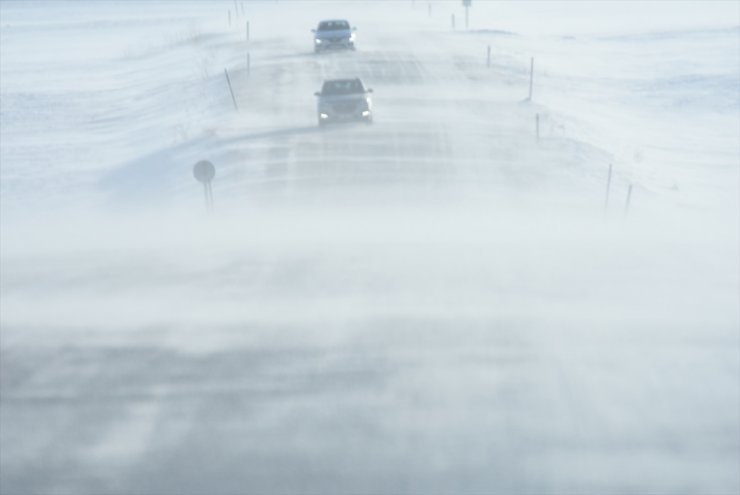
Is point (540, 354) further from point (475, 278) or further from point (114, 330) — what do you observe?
point (114, 330)

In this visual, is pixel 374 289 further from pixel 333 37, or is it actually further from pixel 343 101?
pixel 333 37

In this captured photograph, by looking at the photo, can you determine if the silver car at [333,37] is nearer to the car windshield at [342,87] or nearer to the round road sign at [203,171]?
the car windshield at [342,87]

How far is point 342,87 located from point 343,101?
16.8 inches

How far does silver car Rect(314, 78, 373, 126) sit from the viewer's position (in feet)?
104

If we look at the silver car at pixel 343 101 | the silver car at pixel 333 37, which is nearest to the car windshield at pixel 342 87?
the silver car at pixel 343 101

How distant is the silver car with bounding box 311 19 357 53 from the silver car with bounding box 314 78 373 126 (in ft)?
56.6

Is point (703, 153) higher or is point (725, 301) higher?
point (725, 301)

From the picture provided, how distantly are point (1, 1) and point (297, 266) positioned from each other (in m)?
114

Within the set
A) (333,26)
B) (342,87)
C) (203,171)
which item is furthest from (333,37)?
(203,171)

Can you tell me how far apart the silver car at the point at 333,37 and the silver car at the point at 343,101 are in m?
17.2

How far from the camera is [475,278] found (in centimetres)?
1636

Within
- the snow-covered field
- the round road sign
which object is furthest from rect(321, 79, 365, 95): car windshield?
the round road sign

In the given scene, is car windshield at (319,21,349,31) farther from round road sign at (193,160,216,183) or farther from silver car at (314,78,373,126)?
round road sign at (193,160,216,183)

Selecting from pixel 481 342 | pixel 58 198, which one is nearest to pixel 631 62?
pixel 58 198
